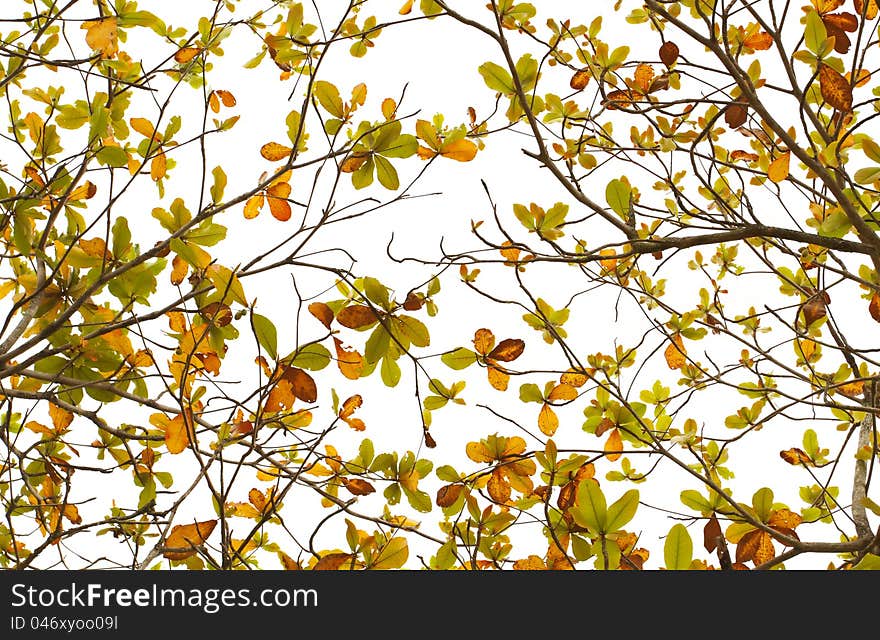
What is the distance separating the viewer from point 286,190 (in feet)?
5.00

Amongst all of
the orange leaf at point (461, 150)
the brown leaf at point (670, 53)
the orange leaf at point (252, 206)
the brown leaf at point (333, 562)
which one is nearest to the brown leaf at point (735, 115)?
the brown leaf at point (670, 53)

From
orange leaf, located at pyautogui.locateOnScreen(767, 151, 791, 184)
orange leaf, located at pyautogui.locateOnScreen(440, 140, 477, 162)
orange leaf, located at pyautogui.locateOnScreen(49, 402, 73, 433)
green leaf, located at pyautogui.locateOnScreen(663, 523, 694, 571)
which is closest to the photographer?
green leaf, located at pyautogui.locateOnScreen(663, 523, 694, 571)

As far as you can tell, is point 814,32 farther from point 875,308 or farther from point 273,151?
point 273,151

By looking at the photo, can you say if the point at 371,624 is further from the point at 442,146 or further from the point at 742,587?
the point at 442,146

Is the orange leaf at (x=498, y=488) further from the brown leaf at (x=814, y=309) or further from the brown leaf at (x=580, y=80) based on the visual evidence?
the brown leaf at (x=580, y=80)

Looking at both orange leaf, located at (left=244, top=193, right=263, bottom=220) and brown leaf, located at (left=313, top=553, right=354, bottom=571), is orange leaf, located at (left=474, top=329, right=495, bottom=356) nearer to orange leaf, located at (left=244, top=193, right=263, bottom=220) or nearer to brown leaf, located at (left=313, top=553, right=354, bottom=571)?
brown leaf, located at (left=313, top=553, right=354, bottom=571)

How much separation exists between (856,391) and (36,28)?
2.47 metres

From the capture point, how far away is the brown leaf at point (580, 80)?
163cm

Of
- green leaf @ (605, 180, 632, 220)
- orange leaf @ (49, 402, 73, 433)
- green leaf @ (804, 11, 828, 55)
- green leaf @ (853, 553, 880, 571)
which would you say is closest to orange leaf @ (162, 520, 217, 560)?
orange leaf @ (49, 402, 73, 433)

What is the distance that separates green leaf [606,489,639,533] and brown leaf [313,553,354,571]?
49cm

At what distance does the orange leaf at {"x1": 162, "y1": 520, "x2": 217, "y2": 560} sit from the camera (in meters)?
1.12

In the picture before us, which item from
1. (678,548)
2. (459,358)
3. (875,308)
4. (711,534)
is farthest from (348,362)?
(875,308)

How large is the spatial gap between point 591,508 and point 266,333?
627mm

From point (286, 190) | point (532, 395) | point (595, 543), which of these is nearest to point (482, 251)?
point (532, 395)
